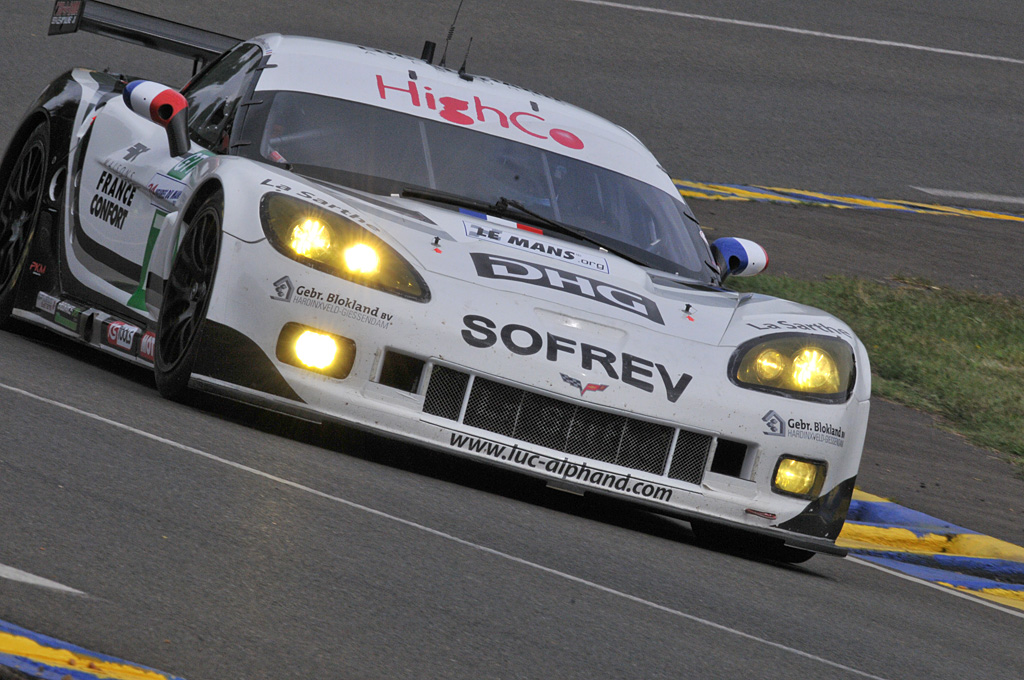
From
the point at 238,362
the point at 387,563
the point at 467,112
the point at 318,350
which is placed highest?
the point at 467,112

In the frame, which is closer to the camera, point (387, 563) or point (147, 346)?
point (387, 563)

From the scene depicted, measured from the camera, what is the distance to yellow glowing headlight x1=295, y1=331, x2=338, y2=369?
16.6ft

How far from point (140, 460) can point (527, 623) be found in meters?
1.34

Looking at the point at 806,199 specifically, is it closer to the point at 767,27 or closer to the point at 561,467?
the point at 767,27

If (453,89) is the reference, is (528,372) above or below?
below

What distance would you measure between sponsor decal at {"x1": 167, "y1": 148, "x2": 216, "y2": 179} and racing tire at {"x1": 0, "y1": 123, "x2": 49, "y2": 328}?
1.03 meters

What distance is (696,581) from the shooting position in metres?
4.79

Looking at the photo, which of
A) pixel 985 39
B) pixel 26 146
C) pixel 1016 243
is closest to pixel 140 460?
pixel 26 146

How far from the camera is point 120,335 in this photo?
5887mm

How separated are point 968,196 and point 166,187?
32.0ft

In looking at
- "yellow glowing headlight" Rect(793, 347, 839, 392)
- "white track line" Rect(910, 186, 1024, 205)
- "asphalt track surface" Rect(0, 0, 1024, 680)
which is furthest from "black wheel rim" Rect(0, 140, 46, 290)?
"white track line" Rect(910, 186, 1024, 205)

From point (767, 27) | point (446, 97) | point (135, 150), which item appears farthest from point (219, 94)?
point (767, 27)

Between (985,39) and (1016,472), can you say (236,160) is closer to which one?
(1016,472)

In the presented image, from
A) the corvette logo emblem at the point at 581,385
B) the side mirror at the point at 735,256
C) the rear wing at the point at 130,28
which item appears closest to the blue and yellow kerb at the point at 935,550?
the side mirror at the point at 735,256
